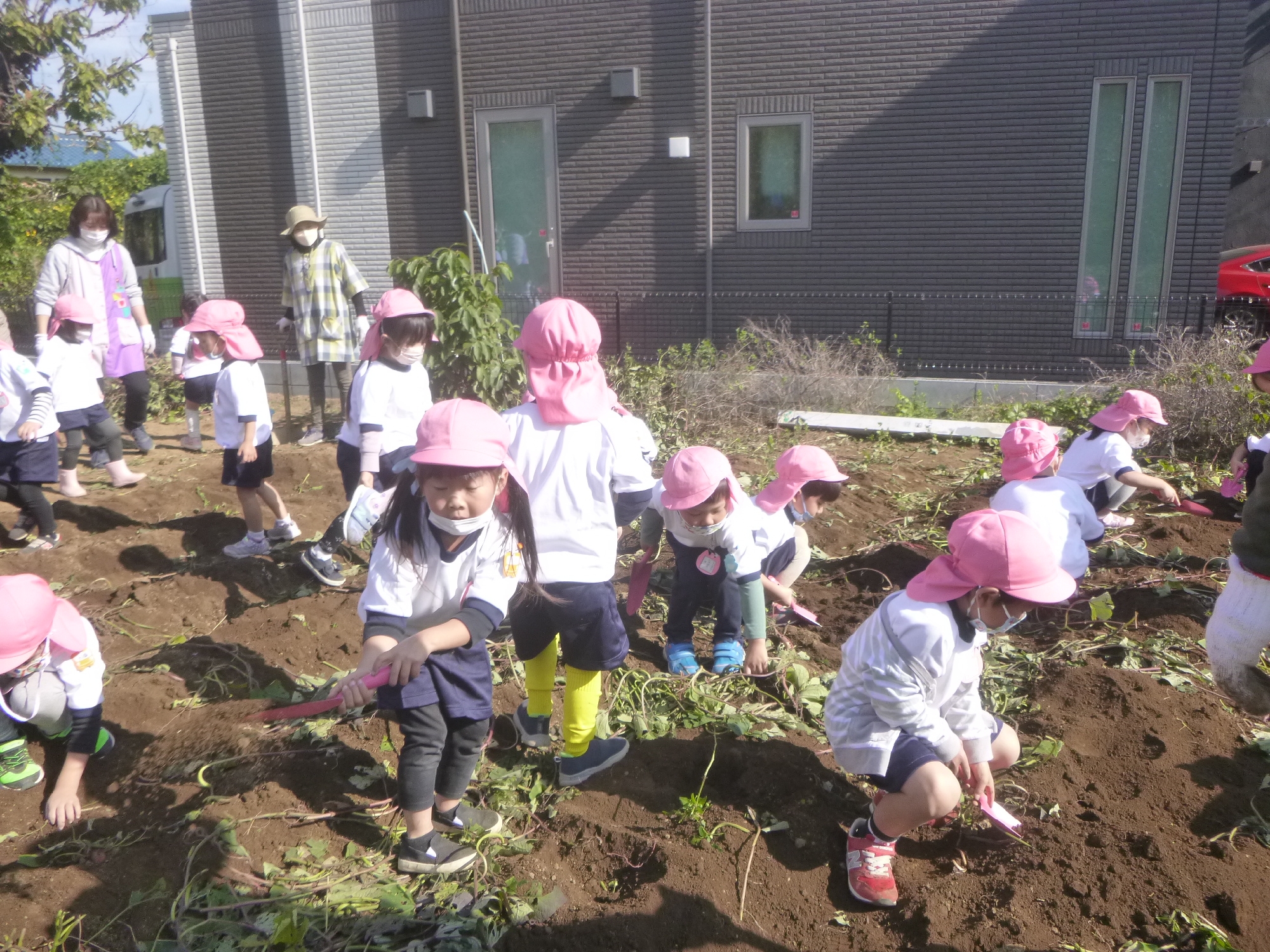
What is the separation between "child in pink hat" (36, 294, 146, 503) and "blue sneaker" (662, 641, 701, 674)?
453 centimetres

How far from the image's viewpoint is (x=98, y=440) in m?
7.15

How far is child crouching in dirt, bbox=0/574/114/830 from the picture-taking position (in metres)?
3.13

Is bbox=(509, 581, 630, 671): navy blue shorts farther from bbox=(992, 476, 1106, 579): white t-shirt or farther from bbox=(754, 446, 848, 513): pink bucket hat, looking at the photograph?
bbox=(992, 476, 1106, 579): white t-shirt

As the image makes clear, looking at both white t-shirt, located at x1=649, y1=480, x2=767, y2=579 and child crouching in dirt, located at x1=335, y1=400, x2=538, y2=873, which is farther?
white t-shirt, located at x1=649, y1=480, x2=767, y2=579

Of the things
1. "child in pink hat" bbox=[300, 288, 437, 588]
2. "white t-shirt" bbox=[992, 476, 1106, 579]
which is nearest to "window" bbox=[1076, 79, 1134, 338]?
"white t-shirt" bbox=[992, 476, 1106, 579]

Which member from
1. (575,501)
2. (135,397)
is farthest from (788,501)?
(135,397)

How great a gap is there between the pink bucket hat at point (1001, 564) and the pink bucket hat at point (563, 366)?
4.18ft

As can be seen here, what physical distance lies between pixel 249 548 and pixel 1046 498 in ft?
14.0

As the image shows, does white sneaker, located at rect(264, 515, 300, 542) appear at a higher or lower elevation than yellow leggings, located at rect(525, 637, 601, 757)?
lower

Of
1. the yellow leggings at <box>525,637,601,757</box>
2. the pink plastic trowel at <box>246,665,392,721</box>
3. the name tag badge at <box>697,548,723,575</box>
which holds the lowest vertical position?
the yellow leggings at <box>525,637,601,757</box>

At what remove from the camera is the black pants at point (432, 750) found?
2.86 meters

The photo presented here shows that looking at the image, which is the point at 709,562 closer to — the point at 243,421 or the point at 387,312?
the point at 387,312

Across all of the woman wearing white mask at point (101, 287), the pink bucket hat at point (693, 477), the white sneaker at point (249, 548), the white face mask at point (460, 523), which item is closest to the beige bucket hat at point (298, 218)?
the woman wearing white mask at point (101, 287)

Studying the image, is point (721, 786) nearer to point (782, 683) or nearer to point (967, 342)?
point (782, 683)
